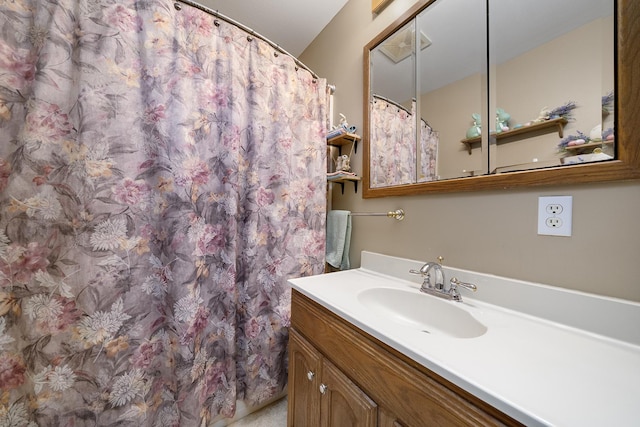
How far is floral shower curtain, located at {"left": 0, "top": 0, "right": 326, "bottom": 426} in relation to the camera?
0.75m

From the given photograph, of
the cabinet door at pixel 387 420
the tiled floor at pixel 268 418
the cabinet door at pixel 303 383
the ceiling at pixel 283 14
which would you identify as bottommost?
the tiled floor at pixel 268 418

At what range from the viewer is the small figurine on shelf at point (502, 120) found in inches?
31.3

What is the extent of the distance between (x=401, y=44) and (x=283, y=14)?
910 mm

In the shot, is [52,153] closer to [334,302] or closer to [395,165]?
[334,302]

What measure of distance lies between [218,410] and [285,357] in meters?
0.38

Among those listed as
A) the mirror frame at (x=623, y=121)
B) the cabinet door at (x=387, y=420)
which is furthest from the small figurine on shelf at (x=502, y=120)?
the cabinet door at (x=387, y=420)

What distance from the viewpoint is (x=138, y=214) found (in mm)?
894

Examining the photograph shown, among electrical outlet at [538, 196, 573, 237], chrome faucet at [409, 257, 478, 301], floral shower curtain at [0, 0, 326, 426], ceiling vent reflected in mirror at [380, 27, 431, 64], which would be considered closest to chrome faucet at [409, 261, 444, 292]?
chrome faucet at [409, 257, 478, 301]

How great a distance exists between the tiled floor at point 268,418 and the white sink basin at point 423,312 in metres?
0.90

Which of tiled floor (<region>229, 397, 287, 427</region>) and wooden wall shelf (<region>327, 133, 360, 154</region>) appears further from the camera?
wooden wall shelf (<region>327, 133, 360, 154</region>)

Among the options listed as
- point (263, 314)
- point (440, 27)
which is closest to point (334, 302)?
point (263, 314)

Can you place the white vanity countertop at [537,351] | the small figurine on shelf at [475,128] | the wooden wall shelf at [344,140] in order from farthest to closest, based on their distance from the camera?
1. the wooden wall shelf at [344,140]
2. the small figurine on shelf at [475,128]
3. the white vanity countertop at [537,351]

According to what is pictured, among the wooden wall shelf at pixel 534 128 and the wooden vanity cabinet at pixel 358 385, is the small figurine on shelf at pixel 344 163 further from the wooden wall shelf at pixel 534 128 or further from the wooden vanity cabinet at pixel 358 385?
the wooden vanity cabinet at pixel 358 385

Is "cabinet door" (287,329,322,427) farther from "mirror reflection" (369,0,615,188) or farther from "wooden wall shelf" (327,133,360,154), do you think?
"wooden wall shelf" (327,133,360,154)
